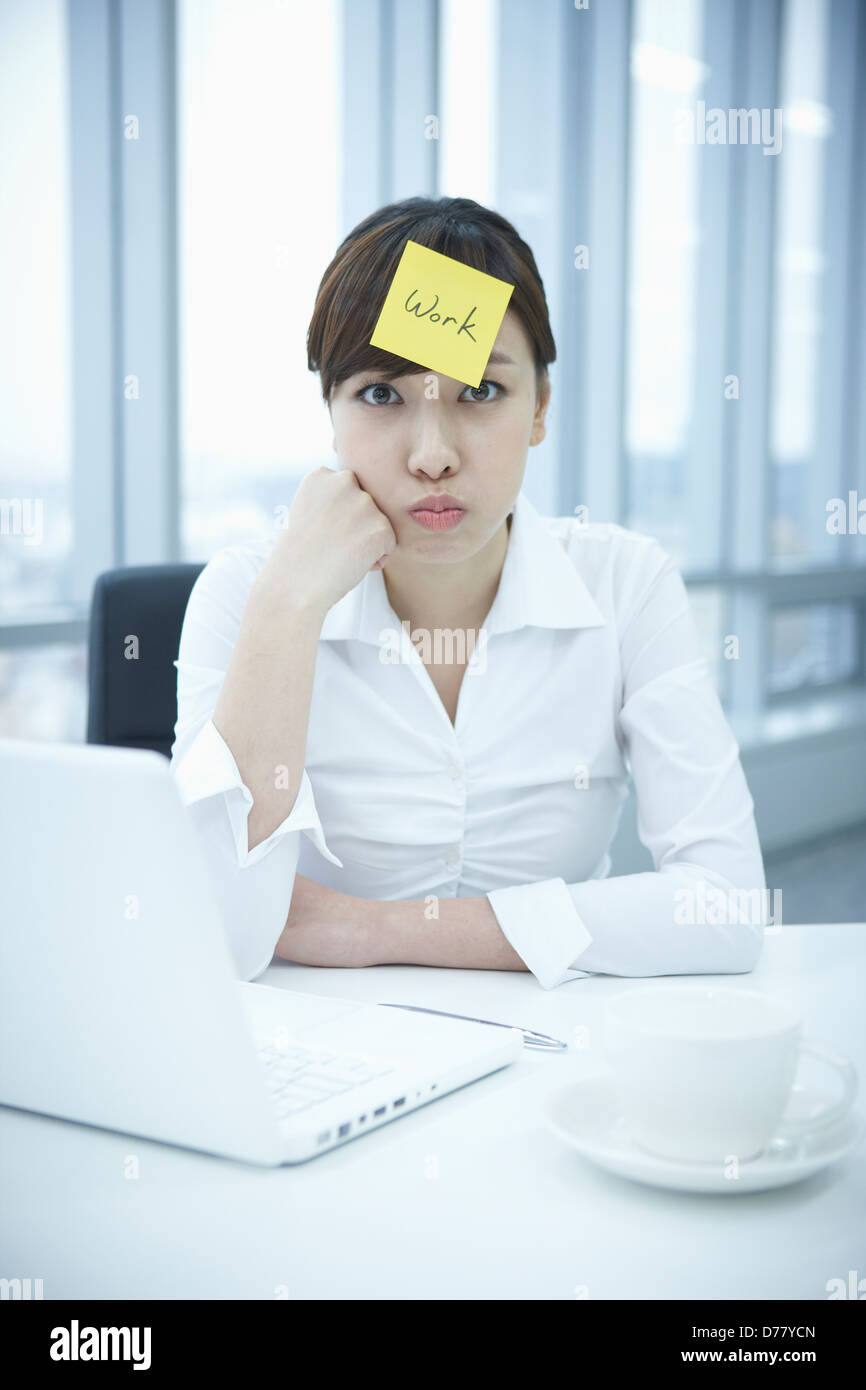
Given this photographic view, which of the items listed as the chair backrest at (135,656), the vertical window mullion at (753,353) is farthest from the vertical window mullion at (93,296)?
the vertical window mullion at (753,353)

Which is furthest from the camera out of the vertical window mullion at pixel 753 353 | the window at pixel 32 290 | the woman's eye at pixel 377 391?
the vertical window mullion at pixel 753 353

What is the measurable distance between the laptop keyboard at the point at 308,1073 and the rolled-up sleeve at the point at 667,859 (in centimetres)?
33

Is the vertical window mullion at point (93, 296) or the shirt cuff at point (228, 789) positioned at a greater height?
the vertical window mullion at point (93, 296)

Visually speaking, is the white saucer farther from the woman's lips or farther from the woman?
the woman's lips

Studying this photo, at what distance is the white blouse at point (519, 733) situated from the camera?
4.61ft

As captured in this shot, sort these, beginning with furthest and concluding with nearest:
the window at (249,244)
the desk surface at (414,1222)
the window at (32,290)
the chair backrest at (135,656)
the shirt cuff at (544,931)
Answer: the window at (249,244), the window at (32,290), the chair backrest at (135,656), the shirt cuff at (544,931), the desk surface at (414,1222)

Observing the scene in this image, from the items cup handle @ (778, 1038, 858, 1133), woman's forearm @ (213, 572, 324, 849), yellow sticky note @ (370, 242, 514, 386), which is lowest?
cup handle @ (778, 1038, 858, 1133)

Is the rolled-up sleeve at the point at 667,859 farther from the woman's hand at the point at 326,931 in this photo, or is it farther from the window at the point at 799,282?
the window at the point at 799,282

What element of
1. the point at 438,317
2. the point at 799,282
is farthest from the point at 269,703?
the point at 799,282

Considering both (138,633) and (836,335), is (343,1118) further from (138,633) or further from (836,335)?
(836,335)

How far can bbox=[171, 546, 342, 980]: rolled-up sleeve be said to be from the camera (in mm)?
1194

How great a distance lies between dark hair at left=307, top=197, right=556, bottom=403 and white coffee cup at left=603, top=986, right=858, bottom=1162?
0.85 m

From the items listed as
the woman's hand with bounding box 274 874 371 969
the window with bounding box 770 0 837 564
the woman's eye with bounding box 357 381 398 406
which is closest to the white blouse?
the woman's hand with bounding box 274 874 371 969

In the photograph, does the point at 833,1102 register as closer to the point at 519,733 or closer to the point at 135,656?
the point at 519,733
